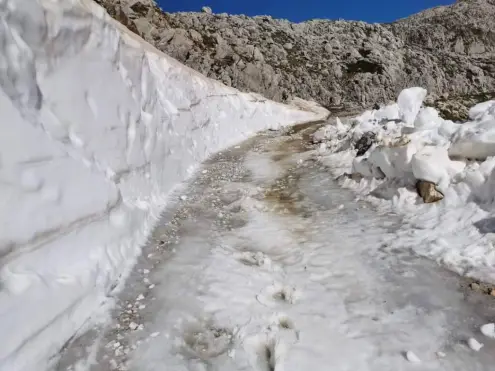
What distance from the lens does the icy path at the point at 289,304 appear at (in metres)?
4.42

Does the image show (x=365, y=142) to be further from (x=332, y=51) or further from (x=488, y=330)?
(x=332, y=51)

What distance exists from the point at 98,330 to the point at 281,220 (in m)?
4.88

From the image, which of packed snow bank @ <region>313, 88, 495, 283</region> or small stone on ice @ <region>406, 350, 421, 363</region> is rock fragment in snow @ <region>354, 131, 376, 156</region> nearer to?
packed snow bank @ <region>313, 88, 495, 283</region>

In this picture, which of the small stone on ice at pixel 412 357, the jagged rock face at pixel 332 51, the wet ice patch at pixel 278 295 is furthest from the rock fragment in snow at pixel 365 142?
the jagged rock face at pixel 332 51

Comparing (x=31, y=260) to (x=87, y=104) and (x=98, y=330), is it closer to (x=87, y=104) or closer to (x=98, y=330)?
(x=98, y=330)

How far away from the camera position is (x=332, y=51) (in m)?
82.6

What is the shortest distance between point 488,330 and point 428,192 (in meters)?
4.05

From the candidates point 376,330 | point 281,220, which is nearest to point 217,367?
point 376,330

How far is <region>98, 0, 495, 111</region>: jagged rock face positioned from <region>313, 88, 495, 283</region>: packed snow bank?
43582 mm

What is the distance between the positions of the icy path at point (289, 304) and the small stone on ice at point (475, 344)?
0.18 ft

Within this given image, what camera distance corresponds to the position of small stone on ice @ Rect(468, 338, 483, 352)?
14.1ft

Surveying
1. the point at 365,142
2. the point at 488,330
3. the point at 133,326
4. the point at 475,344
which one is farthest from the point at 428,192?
the point at 133,326

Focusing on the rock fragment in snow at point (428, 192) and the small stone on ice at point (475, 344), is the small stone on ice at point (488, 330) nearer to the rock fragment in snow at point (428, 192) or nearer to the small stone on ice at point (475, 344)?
the small stone on ice at point (475, 344)

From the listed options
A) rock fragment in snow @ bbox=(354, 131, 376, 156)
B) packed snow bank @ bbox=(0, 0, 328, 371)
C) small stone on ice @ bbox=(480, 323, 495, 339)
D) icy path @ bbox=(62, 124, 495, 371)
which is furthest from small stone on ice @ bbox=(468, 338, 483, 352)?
rock fragment in snow @ bbox=(354, 131, 376, 156)
